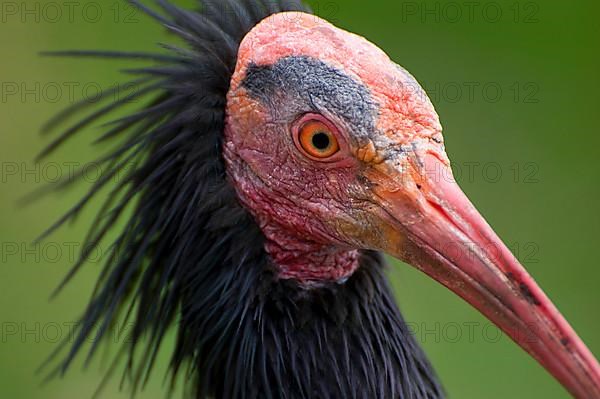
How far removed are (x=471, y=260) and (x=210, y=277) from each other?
0.67 m

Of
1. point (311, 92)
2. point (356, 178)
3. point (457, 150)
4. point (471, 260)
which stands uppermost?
point (457, 150)

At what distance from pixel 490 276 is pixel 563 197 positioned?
3.58m

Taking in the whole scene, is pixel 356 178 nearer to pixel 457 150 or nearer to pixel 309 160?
pixel 309 160

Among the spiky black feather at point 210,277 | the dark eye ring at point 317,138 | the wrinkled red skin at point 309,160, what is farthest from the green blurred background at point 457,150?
the dark eye ring at point 317,138

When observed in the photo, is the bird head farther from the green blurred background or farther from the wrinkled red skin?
the green blurred background

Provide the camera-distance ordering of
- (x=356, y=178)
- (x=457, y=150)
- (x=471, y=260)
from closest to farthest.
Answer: (x=471, y=260) → (x=356, y=178) → (x=457, y=150)

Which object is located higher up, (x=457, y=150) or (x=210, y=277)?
(x=457, y=150)

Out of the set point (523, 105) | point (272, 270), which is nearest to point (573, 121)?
point (523, 105)

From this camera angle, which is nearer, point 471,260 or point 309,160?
point 471,260

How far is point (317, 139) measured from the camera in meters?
2.24

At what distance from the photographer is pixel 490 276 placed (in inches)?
80.6

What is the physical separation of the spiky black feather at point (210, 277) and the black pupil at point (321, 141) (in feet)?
0.89

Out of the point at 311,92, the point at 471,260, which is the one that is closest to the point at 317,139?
the point at 311,92

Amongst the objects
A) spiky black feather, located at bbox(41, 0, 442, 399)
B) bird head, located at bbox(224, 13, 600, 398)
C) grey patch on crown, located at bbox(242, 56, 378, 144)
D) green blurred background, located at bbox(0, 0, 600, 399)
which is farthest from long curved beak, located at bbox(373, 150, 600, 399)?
green blurred background, located at bbox(0, 0, 600, 399)
